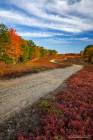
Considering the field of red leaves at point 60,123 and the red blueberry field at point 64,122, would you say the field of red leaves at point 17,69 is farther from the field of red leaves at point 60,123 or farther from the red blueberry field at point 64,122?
the field of red leaves at point 60,123

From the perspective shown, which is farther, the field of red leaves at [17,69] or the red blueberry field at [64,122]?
the field of red leaves at [17,69]

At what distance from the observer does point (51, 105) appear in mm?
18609

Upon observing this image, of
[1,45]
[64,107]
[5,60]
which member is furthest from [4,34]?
[64,107]

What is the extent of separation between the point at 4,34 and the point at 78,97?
190 feet

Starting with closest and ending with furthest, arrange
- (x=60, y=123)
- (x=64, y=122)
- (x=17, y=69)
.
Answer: (x=60, y=123)
(x=64, y=122)
(x=17, y=69)

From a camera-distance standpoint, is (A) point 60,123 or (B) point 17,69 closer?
(A) point 60,123

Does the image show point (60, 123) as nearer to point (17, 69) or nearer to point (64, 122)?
point (64, 122)

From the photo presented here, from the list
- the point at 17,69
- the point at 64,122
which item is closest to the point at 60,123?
the point at 64,122

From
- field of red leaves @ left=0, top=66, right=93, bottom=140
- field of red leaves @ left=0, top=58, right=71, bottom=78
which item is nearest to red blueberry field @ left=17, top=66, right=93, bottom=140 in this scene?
field of red leaves @ left=0, top=66, right=93, bottom=140

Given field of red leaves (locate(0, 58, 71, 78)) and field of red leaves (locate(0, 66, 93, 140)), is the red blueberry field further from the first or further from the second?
field of red leaves (locate(0, 58, 71, 78))

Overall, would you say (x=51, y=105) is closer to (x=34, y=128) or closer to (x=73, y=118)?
(x=73, y=118)

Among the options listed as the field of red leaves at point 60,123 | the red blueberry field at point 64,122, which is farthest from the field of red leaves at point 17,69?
the field of red leaves at point 60,123

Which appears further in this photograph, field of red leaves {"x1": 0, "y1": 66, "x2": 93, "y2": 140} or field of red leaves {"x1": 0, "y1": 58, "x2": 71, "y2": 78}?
field of red leaves {"x1": 0, "y1": 58, "x2": 71, "y2": 78}

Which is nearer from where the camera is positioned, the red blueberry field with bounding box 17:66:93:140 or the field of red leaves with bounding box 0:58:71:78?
the red blueberry field with bounding box 17:66:93:140
